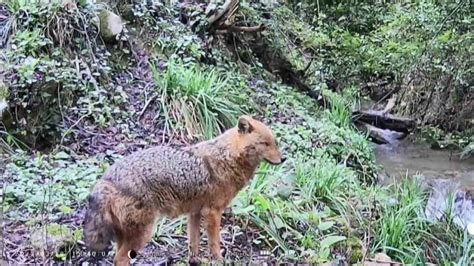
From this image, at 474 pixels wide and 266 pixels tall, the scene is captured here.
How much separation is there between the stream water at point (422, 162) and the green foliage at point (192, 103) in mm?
2017

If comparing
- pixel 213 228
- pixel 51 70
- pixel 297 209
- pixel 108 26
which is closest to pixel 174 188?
pixel 213 228

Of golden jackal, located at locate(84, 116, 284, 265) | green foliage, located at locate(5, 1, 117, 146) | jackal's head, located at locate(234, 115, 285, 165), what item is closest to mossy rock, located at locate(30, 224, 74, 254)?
golden jackal, located at locate(84, 116, 284, 265)

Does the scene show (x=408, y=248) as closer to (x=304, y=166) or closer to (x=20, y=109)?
(x=304, y=166)

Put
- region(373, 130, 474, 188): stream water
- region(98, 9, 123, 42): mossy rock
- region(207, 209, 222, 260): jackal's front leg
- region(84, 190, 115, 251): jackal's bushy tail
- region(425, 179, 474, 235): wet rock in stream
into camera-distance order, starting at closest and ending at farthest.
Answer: region(84, 190, 115, 251): jackal's bushy tail → region(207, 209, 222, 260): jackal's front leg → region(425, 179, 474, 235): wet rock in stream → region(98, 9, 123, 42): mossy rock → region(373, 130, 474, 188): stream water

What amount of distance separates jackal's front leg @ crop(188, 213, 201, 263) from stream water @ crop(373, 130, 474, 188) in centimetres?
379

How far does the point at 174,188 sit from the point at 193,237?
0.39 meters

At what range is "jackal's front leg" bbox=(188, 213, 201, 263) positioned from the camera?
329 centimetres

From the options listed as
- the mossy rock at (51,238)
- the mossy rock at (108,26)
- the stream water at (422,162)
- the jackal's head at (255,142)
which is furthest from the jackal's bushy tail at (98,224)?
the stream water at (422,162)

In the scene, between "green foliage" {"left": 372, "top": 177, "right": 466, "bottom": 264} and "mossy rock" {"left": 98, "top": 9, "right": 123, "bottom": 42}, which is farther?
"mossy rock" {"left": 98, "top": 9, "right": 123, "bottom": 42}

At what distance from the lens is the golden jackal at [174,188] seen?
9.29 ft

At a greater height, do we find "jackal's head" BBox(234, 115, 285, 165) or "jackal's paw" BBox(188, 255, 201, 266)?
"jackal's head" BBox(234, 115, 285, 165)

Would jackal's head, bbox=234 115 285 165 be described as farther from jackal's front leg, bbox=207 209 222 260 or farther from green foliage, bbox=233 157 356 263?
green foliage, bbox=233 157 356 263

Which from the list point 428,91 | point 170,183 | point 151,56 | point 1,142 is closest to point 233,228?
point 170,183

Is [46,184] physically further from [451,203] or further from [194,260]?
[451,203]
